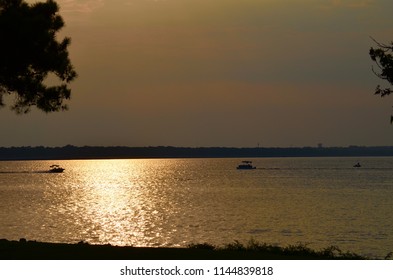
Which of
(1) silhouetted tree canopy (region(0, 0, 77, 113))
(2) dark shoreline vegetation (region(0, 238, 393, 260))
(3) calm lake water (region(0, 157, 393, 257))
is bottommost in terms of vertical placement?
(3) calm lake water (region(0, 157, 393, 257))

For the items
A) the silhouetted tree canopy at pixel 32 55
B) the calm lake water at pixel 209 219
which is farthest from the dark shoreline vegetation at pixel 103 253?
the calm lake water at pixel 209 219

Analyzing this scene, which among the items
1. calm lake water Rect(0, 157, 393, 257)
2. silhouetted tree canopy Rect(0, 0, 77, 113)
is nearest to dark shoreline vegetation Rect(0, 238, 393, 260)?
silhouetted tree canopy Rect(0, 0, 77, 113)

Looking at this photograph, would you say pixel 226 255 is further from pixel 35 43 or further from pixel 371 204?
pixel 371 204

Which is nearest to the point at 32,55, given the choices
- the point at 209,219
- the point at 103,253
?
the point at 103,253

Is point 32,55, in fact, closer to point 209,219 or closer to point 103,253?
point 103,253

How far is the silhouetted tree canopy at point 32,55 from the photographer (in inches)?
1212

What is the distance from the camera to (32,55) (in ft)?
103

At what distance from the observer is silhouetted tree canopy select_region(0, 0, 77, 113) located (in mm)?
30781

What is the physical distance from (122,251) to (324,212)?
8231 cm

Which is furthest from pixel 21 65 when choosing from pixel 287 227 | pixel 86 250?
pixel 287 227

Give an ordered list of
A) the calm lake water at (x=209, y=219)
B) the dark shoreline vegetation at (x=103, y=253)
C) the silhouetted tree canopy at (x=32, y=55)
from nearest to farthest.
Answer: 1. the dark shoreline vegetation at (x=103, y=253)
2. the silhouetted tree canopy at (x=32, y=55)
3. the calm lake water at (x=209, y=219)

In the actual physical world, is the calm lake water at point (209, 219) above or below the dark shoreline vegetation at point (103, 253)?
below

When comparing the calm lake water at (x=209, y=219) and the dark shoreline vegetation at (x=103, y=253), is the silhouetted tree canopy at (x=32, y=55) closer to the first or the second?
the dark shoreline vegetation at (x=103, y=253)

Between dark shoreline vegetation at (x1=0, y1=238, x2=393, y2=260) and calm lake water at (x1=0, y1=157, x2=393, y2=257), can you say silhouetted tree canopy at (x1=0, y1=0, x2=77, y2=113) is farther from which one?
calm lake water at (x1=0, y1=157, x2=393, y2=257)
